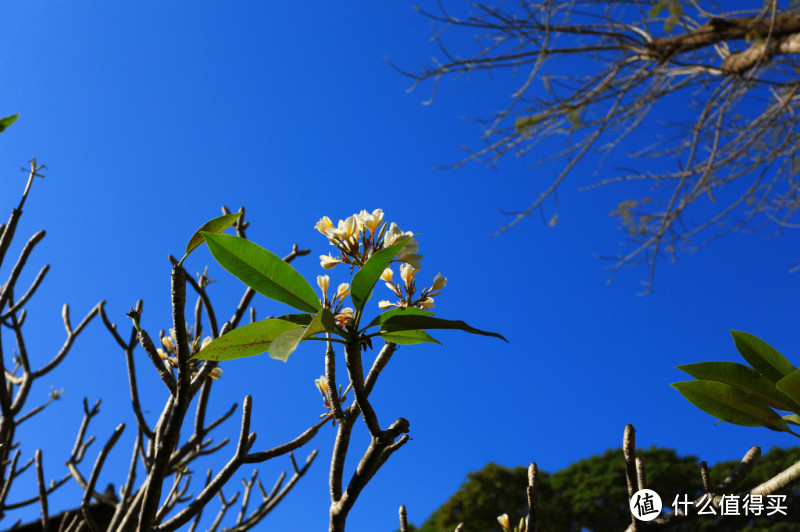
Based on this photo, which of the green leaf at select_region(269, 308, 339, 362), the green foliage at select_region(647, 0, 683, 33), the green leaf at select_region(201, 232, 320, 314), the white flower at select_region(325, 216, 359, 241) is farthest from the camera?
the green foliage at select_region(647, 0, 683, 33)

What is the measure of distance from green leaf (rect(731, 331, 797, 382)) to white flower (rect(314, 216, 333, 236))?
2.04 feet

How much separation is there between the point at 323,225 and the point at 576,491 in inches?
→ 513

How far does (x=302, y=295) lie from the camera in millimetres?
782

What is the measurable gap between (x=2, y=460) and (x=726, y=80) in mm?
4023

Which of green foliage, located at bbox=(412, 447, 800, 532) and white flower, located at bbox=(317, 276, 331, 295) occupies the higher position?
green foliage, located at bbox=(412, 447, 800, 532)

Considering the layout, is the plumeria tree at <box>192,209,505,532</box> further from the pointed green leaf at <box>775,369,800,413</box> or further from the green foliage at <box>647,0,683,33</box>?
the green foliage at <box>647,0,683,33</box>

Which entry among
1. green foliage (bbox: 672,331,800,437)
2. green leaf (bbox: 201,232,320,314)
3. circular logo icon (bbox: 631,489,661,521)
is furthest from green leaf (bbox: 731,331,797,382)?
green leaf (bbox: 201,232,320,314)

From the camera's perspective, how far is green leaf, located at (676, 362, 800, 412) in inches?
35.7

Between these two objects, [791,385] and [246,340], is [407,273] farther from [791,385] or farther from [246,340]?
[791,385]

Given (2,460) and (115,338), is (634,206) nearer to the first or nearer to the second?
(115,338)

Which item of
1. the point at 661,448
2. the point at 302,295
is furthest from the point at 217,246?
the point at 661,448

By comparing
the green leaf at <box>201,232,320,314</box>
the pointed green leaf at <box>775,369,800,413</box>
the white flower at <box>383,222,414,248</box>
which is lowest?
the pointed green leaf at <box>775,369,800,413</box>

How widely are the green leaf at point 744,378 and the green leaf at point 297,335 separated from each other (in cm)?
57

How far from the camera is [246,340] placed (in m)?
0.75
